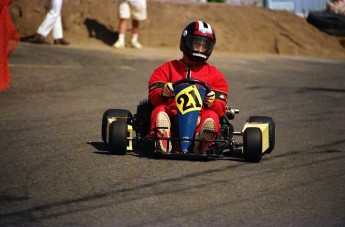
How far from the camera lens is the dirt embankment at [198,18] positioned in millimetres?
21219

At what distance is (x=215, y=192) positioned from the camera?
278 inches

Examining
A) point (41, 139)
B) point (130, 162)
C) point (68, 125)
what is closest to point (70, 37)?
point (68, 125)

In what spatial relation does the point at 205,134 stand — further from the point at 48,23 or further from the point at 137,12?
the point at 137,12

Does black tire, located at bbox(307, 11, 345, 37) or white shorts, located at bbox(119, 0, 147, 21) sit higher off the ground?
white shorts, located at bbox(119, 0, 147, 21)

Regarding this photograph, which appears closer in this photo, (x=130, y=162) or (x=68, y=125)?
(x=130, y=162)

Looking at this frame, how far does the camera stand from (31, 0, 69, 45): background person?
1909 cm

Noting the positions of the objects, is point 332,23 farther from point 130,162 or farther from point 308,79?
point 130,162

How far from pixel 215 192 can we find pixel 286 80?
10265mm

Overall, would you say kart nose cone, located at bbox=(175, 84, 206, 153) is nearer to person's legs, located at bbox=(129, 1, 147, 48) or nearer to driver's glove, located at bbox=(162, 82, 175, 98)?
driver's glove, located at bbox=(162, 82, 175, 98)

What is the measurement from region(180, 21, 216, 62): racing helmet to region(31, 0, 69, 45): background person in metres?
10.2

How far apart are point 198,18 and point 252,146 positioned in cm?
1404

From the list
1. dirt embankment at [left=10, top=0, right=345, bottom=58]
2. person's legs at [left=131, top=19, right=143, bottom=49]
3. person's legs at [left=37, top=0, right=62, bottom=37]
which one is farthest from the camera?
dirt embankment at [left=10, top=0, right=345, bottom=58]

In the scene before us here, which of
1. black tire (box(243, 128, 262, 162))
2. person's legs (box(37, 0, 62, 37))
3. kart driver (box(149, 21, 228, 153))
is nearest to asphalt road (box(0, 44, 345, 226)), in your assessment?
black tire (box(243, 128, 262, 162))

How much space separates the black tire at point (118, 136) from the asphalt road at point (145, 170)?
104mm
